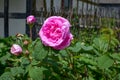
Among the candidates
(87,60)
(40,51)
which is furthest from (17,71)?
(87,60)

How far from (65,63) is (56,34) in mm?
362

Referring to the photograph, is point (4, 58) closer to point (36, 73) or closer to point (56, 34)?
point (36, 73)

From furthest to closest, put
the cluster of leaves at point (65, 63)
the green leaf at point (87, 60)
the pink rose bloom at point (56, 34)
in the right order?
the green leaf at point (87, 60), the cluster of leaves at point (65, 63), the pink rose bloom at point (56, 34)

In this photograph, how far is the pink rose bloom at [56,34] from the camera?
131cm

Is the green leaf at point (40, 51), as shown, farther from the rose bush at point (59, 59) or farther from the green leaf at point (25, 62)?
the green leaf at point (25, 62)

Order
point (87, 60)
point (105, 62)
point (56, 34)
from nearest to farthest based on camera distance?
point (56, 34)
point (105, 62)
point (87, 60)

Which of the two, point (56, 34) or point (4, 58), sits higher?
point (56, 34)

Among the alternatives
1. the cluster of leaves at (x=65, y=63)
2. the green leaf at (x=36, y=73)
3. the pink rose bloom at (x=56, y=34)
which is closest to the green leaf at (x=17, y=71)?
the cluster of leaves at (x=65, y=63)

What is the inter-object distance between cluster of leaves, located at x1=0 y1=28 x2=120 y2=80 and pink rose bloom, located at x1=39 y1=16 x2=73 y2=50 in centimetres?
5

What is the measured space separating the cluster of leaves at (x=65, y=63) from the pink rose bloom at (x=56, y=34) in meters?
0.05

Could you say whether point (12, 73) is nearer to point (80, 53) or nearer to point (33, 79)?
point (33, 79)

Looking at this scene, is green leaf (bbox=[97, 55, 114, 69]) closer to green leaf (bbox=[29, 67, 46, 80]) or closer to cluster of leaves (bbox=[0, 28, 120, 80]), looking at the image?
cluster of leaves (bbox=[0, 28, 120, 80])

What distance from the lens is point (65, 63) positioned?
166cm

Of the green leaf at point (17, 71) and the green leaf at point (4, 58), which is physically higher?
the green leaf at point (4, 58)
